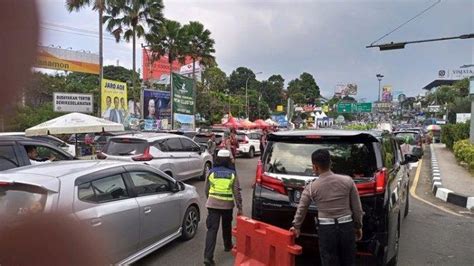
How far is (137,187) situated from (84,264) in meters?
5.05

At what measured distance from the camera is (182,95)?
27.0 m

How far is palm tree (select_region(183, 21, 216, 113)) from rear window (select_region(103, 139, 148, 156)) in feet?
72.9

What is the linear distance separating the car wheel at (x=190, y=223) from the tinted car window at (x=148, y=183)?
23.9 inches

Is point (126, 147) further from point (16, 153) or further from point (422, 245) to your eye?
point (422, 245)

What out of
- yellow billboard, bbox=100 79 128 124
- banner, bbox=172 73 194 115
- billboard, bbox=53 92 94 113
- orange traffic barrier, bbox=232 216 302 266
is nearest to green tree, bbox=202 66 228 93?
banner, bbox=172 73 194 115

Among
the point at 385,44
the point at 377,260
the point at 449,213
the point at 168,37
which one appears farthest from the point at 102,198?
the point at 168,37

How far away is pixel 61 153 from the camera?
916 centimetres

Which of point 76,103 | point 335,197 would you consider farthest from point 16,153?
point 76,103

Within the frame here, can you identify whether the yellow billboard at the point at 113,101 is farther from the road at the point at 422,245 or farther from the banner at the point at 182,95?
the road at the point at 422,245

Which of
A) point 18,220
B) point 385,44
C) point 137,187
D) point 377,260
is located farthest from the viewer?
point 385,44

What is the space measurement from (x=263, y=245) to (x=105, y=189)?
1937 mm

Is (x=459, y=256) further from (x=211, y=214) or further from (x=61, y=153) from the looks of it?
(x=61, y=153)

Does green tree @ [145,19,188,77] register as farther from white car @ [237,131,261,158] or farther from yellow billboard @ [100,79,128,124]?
white car @ [237,131,261,158]

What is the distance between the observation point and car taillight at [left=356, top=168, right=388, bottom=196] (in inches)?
185
